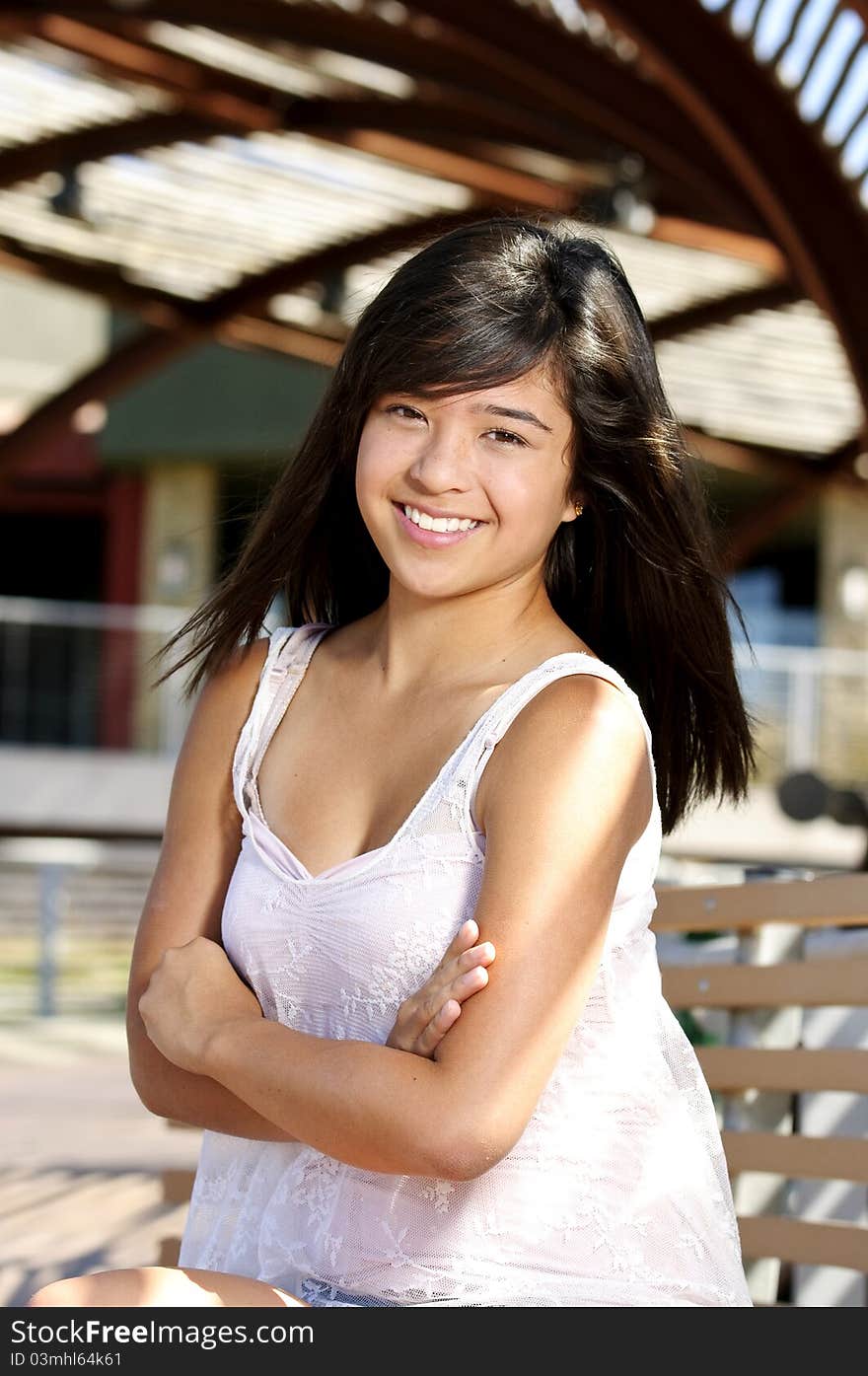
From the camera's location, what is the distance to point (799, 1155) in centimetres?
238

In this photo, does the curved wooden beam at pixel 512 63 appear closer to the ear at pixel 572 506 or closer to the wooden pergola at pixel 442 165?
the wooden pergola at pixel 442 165

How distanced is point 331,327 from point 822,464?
364 cm

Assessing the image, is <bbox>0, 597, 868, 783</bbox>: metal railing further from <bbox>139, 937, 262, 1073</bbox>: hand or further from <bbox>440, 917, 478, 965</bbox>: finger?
<bbox>440, 917, 478, 965</bbox>: finger

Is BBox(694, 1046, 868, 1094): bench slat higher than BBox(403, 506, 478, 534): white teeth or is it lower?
lower

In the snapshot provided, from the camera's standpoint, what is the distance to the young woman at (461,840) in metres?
A: 1.62

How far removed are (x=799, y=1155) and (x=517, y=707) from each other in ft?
3.02

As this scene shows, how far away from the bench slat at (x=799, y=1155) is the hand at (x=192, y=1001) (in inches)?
35.1

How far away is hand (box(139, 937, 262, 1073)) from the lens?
175cm

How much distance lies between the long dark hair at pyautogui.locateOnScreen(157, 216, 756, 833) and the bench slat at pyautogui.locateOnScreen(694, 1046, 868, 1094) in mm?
389

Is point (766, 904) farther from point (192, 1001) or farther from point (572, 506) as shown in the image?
point (192, 1001)

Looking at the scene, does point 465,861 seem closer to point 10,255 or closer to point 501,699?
point 501,699

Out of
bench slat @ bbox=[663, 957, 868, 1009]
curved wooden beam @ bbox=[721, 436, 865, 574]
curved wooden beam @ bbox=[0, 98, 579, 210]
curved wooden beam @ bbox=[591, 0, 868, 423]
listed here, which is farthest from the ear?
curved wooden beam @ bbox=[721, 436, 865, 574]

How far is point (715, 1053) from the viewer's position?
8.38ft

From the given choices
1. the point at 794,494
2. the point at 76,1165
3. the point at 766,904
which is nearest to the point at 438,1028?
the point at 766,904
